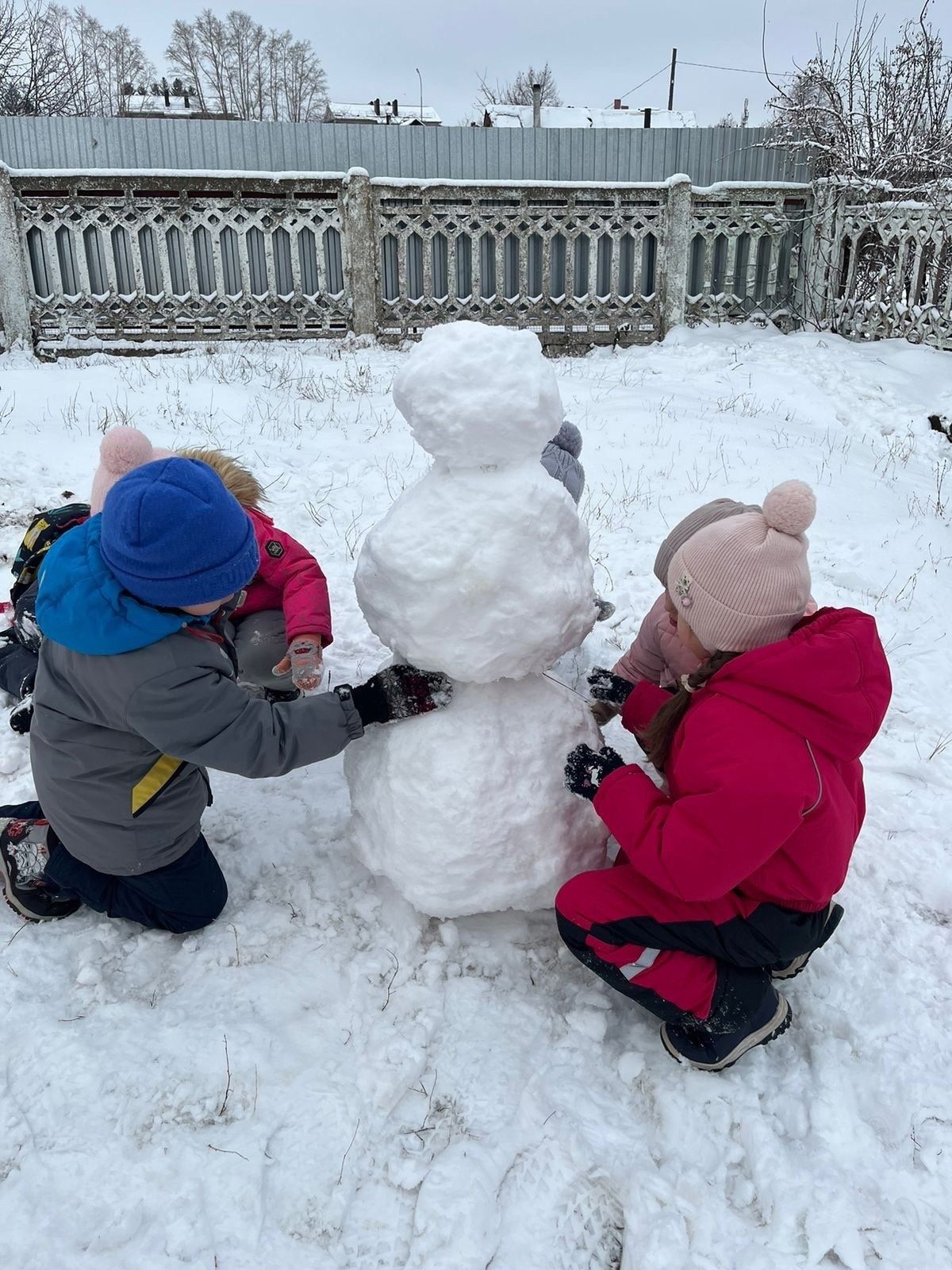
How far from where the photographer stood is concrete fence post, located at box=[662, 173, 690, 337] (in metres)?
9.02

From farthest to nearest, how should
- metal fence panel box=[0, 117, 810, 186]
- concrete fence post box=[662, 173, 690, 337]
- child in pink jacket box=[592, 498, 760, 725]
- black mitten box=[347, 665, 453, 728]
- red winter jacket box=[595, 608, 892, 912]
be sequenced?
metal fence panel box=[0, 117, 810, 186] → concrete fence post box=[662, 173, 690, 337] → child in pink jacket box=[592, 498, 760, 725] → black mitten box=[347, 665, 453, 728] → red winter jacket box=[595, 608, 892, 912]

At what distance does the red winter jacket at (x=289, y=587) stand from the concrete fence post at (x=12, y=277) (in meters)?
7.21

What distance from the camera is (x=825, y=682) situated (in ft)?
5.70

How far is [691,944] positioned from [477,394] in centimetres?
130

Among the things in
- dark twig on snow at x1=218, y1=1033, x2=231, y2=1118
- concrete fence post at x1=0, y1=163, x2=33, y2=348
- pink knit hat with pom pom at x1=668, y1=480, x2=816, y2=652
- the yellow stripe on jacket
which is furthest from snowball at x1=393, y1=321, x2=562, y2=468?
concrete fence post at x1=0, y1=163, x2=33, y2=348

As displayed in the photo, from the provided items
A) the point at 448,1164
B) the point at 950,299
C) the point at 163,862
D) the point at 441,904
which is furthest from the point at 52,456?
the point at 950,299

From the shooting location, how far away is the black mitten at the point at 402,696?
2094 millimetres

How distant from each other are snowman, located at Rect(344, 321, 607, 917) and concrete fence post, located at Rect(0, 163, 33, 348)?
27.7ft

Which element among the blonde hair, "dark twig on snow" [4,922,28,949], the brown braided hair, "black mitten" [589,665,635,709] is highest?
the blonde hair

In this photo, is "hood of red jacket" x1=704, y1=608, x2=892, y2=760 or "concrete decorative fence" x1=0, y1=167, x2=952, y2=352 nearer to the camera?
"hood of red jacket" x1=704, y1=608, x2=892, y2=760

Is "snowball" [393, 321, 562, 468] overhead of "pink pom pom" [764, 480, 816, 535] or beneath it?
overhead

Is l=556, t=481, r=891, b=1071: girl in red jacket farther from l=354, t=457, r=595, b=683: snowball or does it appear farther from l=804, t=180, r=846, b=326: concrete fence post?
l=804, t=180, r=846, b=326: concrete fence post

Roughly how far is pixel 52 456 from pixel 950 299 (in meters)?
8.20

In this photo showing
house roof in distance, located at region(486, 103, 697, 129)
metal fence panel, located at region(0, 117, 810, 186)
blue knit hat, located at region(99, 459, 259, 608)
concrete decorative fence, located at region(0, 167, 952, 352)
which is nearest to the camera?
blue knit hat, located at region(99, 459, 259, 608)
